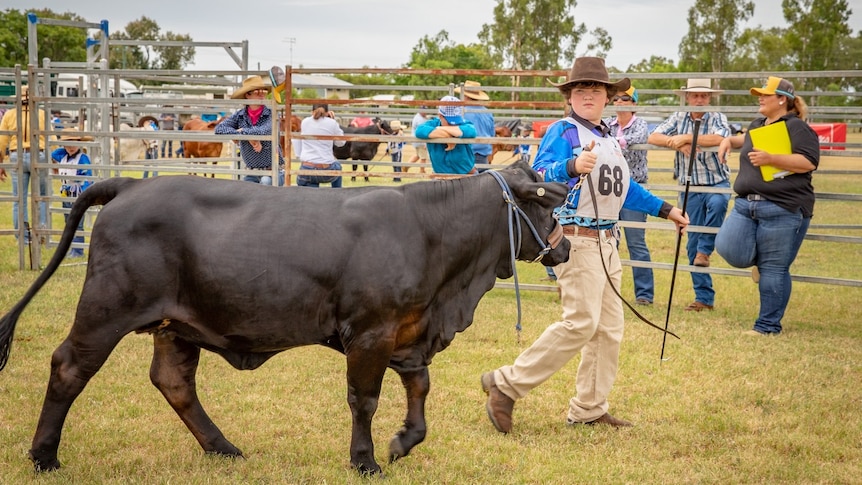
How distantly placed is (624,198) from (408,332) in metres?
1.73

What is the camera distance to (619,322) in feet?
17.9

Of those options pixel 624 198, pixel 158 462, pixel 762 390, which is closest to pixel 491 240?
pixel 624 198

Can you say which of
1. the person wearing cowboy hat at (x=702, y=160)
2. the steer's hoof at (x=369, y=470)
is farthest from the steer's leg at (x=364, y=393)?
the person wearing cowboy hat at (x=702, y=160)

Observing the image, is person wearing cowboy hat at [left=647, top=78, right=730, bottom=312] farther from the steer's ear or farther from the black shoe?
the steer's ear

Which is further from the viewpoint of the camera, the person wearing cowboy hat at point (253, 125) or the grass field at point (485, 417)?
the person wearing cowboy hat at point (253, 125)

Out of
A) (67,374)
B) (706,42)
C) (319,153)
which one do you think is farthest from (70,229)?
(706,42)

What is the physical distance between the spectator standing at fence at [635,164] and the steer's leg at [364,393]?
5.55 metres

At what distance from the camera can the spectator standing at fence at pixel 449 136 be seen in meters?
9.03

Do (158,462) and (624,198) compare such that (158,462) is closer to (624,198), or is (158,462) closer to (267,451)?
(267,451)

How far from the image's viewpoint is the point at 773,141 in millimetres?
7840

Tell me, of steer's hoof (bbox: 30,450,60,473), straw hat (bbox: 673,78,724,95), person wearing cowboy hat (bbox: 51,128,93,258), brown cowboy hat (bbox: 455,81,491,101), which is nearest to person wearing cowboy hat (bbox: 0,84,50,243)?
person wearing cowboy hat (bbox: 51,128,93,258)

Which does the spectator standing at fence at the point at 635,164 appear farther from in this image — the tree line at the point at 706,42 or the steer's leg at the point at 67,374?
the tree line at the point at 706,42

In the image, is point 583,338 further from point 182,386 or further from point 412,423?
point 182,386

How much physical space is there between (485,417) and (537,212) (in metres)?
1.60
